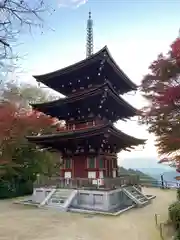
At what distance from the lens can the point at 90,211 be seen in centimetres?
1192

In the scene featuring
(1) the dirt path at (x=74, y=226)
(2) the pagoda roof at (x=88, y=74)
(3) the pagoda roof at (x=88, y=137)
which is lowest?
(1) the dirt path at (x=74, y=226)

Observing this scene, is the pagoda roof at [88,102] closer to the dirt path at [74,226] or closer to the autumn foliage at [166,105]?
the autumn foliage at [166,105]

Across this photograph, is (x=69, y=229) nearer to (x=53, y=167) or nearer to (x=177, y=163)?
(x=177, y=163)

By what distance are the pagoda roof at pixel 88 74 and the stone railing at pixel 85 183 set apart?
22.7 ft

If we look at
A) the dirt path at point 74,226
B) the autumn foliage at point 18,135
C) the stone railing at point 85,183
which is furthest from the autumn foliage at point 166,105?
the autumn foliage at point 18,135

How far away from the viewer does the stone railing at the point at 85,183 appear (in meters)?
13.3

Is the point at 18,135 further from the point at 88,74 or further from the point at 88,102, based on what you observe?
the point at 88,74

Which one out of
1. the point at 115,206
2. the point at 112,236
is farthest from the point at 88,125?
the point at 112,236

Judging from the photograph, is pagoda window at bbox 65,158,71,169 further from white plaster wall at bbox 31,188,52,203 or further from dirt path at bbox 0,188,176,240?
dirt path at bbox 0,188,176,240

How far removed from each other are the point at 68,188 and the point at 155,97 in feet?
26.2

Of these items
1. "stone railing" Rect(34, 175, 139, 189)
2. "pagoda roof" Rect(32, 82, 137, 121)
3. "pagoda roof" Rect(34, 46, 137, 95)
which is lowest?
"stone railing" Rect(34, 175, 139, 189)

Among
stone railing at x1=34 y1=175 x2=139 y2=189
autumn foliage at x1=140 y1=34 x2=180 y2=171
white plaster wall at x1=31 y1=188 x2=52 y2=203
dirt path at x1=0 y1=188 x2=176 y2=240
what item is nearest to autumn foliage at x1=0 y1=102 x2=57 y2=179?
white plaster wall at x1=31 y1=188 x2=52 y2=203

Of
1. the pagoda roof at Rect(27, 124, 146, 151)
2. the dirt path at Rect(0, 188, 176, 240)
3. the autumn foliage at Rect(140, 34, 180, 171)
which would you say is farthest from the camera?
the pagoda roof at Rect(27, 124, 146, 151)

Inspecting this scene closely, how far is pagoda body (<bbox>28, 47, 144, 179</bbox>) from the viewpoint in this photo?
563 inches
